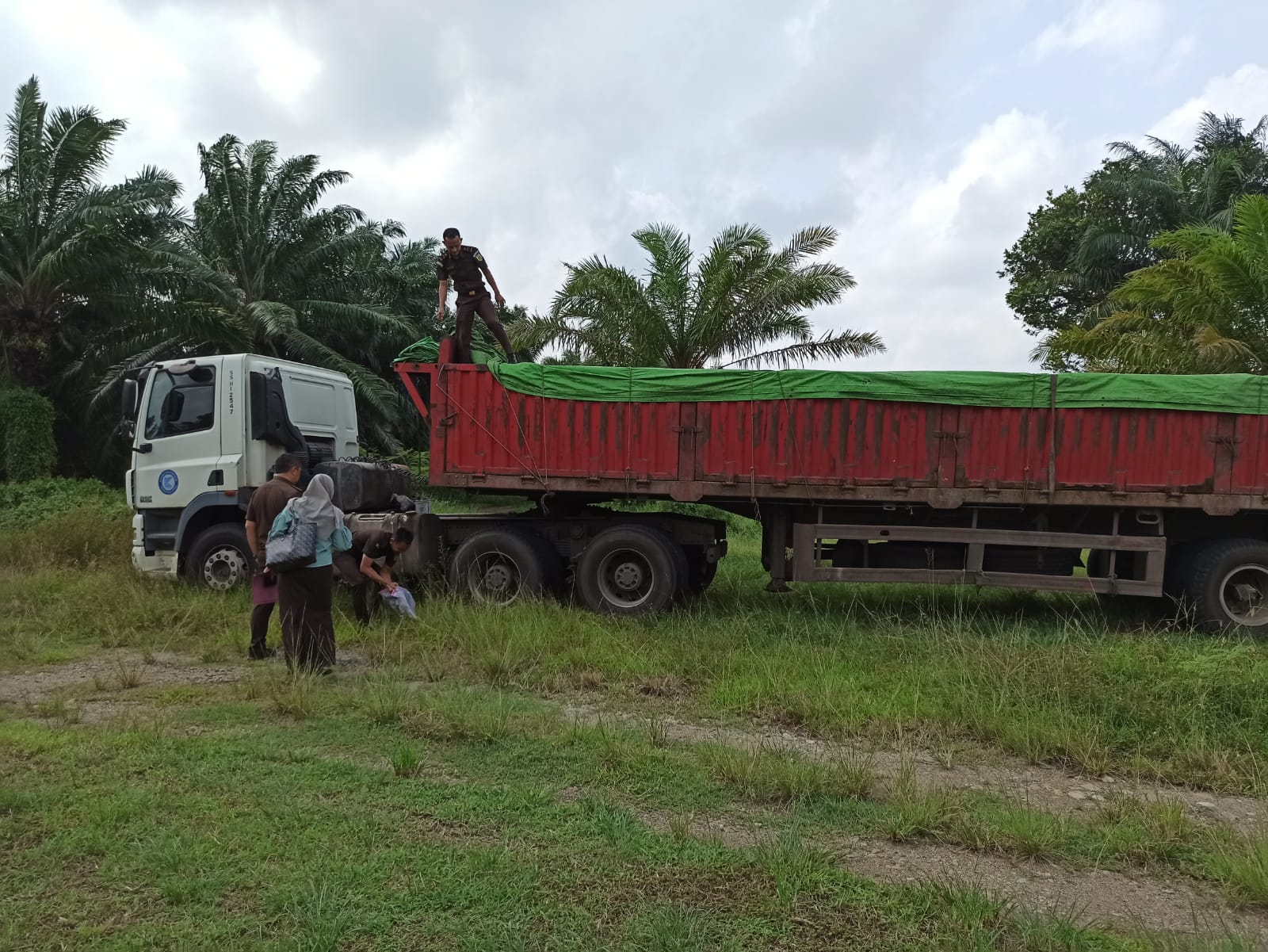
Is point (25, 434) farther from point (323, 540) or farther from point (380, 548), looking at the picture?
point (323, 540)

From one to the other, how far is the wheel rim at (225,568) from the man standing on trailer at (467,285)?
3010 mm

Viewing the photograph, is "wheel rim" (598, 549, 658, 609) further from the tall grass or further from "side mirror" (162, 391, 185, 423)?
"side mirror" (162, 391, 185, 423)

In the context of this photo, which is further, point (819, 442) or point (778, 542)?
point (778, 542)

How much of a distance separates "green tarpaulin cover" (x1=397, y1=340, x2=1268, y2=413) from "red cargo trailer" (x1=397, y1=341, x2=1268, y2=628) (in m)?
0.01

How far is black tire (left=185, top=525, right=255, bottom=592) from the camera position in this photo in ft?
28.1

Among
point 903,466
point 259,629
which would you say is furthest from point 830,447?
point 259,629

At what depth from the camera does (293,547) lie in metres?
5.79

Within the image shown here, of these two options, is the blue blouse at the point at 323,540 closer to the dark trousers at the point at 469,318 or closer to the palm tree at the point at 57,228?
the dark trousers at the point at 469,318

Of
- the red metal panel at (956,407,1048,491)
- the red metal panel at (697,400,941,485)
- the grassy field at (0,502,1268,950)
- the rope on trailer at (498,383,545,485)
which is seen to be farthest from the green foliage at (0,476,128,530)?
the red metal panel at (956,407,1048,491)

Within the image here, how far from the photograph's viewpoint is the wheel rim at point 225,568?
8.59 metres

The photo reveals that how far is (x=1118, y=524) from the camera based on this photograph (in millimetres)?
7496

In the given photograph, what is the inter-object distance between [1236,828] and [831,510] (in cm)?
439

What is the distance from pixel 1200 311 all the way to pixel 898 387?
28.6 ft

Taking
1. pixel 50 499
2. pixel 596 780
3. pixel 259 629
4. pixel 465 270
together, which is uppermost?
pixel 465 270
